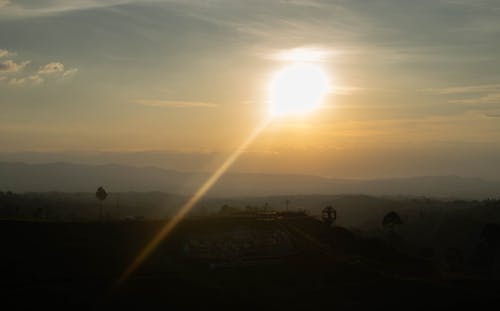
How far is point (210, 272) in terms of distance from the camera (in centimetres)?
4562

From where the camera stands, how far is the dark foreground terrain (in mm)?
39312

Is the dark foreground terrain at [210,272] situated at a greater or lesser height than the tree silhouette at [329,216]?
lesser

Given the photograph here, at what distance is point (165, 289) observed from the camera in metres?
40.7

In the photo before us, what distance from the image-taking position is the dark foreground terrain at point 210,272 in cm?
3931

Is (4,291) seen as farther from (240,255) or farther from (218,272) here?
(240,255)

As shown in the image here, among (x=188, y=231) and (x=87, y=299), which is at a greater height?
(x=188, y=231)

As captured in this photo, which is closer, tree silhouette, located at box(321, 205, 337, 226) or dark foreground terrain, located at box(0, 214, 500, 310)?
dark foreground terrain, located at box(0, 214, 500, 310)

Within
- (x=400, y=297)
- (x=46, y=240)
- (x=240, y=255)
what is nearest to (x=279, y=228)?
(x=240, y=255)

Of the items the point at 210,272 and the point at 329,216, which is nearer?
the point at 210,272

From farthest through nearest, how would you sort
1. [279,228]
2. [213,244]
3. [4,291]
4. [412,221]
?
1. [412,221]
2. [279,228]
3. [213,244]
4. [4,291]

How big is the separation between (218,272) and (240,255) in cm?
475

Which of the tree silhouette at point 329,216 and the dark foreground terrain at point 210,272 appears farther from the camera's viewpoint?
the tree silhouette at point 329,216

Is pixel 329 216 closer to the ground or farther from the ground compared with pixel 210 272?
farther from the ground

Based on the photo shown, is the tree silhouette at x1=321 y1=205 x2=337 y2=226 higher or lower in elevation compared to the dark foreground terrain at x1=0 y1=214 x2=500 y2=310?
higher
